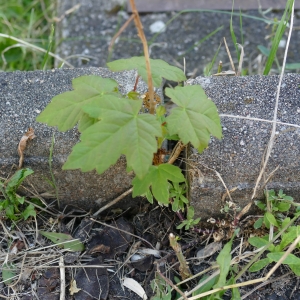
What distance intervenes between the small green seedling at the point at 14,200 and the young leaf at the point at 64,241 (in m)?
0.09

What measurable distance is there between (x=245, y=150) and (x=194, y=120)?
0.25m

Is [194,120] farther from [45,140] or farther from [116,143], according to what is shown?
[45,140]

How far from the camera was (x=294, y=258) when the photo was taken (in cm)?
114

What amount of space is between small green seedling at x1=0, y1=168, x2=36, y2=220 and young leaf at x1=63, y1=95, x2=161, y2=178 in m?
0.36

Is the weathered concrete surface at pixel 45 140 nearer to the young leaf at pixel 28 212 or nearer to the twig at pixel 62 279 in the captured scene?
the young leaf at pixel 28 212

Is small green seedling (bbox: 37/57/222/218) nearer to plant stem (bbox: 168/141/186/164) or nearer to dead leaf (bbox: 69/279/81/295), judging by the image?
plant stem (bbox: 168/141/186/164)

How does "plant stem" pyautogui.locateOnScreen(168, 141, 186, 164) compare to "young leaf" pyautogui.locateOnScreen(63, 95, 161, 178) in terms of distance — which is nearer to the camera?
"young leaf" pyautogui.locateOnScreen(63, 95, 161, 178)

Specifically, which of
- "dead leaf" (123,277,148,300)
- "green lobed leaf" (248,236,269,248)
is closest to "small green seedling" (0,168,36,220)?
"dead leaf" (123,277,148,300)

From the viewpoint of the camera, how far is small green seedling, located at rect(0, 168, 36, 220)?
1274mm

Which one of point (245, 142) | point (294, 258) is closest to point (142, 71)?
point (245, 142)

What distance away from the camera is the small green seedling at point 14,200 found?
4.18 feet

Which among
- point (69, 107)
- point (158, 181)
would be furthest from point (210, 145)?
point (69, 107)

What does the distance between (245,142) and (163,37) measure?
3.76 feet

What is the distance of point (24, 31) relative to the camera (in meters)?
2.42
